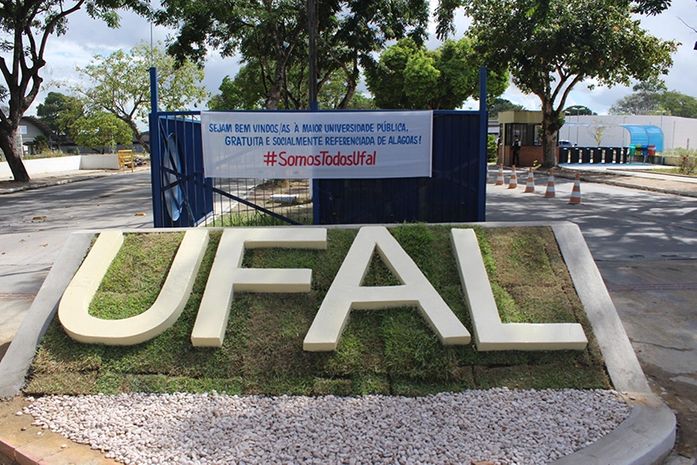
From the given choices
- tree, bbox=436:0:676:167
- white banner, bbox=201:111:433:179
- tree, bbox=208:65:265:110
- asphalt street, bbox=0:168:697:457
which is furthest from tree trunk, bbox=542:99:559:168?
white banner, bbox=201:111:433:179

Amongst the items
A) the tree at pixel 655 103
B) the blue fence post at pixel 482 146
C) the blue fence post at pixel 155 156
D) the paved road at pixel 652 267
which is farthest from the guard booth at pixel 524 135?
the tree at pixel 655 103

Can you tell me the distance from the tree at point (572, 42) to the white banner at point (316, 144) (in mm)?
18362

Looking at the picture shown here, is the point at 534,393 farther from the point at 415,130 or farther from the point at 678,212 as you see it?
the point at 678,212

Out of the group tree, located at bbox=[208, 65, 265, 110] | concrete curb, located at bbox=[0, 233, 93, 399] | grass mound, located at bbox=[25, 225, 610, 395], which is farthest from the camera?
tree, located at bbox=[208, 65, 265, 110]

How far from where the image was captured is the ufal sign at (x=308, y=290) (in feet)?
15.0

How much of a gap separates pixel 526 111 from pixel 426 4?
14522 mm

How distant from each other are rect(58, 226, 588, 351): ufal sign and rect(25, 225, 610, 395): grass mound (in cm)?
9

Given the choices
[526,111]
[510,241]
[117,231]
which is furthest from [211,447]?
[526,111]

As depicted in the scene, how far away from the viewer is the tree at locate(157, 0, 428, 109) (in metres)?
18.5

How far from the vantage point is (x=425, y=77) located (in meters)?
38.7

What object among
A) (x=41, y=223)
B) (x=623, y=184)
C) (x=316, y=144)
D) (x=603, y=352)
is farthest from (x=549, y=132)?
(x=603, y=352)

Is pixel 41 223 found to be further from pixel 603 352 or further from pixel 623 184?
pixel 623 184

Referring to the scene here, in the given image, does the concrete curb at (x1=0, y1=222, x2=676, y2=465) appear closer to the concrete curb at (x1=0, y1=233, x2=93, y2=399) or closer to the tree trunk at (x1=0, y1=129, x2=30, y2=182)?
the concrete curb at (x1=0, y1=233, x2=93, y2=399)

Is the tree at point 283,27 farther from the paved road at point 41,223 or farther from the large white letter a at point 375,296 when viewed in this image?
the large white letter a at point 375,296
